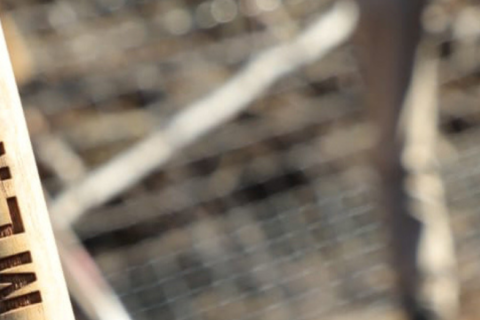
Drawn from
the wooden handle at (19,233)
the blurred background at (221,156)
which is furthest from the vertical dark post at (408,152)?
the wooden handle at (19,233)

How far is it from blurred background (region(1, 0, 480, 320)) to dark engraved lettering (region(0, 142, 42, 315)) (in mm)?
611

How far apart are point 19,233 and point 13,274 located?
0.01m

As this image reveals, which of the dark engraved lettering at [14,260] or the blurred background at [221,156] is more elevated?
the blurred background at [221,156]

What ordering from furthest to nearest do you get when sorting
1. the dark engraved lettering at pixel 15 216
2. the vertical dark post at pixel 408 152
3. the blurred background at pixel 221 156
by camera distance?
the blurred background at pixel 221 156
the vertical dark post at pixel 408 152
the dark engraved lettering at pixel 15 216

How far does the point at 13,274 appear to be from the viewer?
31 centimetres

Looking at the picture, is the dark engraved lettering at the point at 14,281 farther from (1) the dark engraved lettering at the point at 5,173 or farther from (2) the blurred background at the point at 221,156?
(2) the blurred background at the point at 221,156

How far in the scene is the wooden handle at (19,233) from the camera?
306 millimetres

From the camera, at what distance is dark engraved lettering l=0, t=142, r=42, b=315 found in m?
0.31

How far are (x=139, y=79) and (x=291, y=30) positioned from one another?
165 mm

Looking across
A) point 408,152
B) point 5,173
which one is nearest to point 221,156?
point 408,152

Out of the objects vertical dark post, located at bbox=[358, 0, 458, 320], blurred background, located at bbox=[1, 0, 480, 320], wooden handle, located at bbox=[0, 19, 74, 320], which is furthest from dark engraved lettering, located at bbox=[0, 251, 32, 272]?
blurred background, located at bbox=[1, 0, 480, 320]

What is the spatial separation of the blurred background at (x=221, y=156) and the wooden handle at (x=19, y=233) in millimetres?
610

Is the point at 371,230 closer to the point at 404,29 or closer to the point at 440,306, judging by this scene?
the point at 440,306

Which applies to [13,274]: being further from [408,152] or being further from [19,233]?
[408,152]
